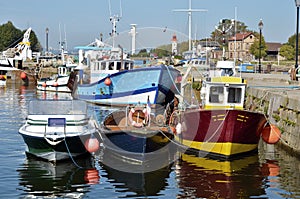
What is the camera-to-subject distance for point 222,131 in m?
18.4

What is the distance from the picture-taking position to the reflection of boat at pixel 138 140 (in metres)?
17.7

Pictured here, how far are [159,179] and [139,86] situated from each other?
2079 cm

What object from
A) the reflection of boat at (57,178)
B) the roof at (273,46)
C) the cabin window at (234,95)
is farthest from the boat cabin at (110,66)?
the roof at (273,46)

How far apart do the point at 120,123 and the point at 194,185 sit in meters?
6.34

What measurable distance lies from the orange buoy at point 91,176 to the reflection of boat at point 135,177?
0.31m

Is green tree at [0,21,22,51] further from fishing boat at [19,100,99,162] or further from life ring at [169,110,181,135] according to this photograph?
fishing boat at [19,100,99,162]

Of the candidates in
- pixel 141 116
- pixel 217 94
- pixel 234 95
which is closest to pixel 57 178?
pixel 141 116

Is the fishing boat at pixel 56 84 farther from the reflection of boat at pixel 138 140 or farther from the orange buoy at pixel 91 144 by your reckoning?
the orange buoy at pixel 91 144

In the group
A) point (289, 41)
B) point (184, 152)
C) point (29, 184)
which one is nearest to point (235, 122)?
point (184, 152)

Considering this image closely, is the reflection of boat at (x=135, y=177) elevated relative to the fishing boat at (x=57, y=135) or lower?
lower

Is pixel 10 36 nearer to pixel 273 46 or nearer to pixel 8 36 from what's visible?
pixel 8 36

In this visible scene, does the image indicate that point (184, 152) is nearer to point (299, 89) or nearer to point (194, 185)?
point (194, 185)

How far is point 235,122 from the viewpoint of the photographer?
18.2m

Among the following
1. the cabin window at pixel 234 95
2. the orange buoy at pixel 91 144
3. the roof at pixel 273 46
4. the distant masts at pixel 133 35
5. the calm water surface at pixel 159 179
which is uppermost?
the roof at pixel 273 46
